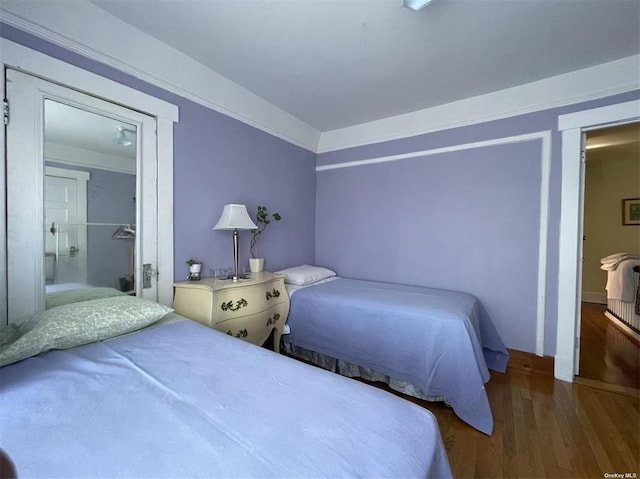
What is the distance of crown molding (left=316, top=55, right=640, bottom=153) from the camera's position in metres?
1.95

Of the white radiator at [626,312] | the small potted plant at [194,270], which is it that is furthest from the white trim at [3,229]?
the white radiator at [626,312]

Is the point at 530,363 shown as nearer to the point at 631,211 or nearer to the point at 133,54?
the point at 133,54

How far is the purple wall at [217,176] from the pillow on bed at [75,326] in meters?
0.76

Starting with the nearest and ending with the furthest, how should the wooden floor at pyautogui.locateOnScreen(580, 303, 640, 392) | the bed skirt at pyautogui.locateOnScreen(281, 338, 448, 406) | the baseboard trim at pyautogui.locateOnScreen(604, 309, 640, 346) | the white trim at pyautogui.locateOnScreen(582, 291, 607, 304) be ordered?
1. the bed skirt at pyautogui.locateOnScreen(281, 338, 448, 406)
2. the wooden floor at pyautogui.locateOnScreen(580, 303, 640, 392)
3. the baseboard trim at pyautogui.locateOnScreen(604, 309, 640, 346)
4. the white trim at pyautogui.locateOnScreen(582, 291, 607, 304)

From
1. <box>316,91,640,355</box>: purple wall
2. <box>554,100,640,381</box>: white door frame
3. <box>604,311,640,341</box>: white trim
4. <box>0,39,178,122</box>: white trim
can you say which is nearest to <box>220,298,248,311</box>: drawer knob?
<box>0,39,178,122</box>: white trim

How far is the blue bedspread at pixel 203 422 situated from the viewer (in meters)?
0.54

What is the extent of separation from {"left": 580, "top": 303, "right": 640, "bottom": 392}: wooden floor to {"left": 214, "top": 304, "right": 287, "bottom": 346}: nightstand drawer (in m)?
2.47

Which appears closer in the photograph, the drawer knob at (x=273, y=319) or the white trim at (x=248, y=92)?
the white trim at (x=248, y=92)

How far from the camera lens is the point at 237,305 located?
191 cm

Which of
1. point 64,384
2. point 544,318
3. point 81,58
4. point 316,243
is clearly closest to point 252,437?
point 64,384

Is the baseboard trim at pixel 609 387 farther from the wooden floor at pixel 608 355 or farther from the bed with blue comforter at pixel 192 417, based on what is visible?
the bed with blue comforter at pixel 192 417

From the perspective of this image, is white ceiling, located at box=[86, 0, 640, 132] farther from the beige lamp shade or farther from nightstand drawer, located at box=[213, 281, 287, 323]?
nightstand drawer, located at box=[213, 281, 287, 323]

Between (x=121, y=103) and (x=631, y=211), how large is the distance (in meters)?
6.76

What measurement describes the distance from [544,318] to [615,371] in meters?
0.73
